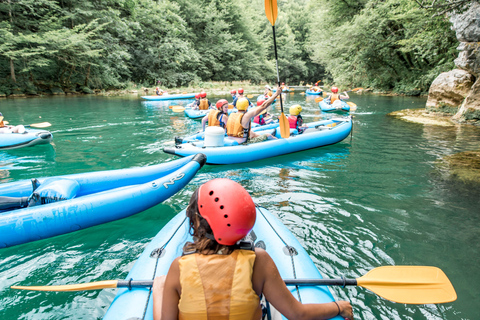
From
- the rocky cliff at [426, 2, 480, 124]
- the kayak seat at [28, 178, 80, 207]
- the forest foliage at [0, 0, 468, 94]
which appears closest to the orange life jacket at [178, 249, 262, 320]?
the kayak seat at [28, 178, 80, 207]

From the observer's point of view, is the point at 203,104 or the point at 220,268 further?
the point at 203,104

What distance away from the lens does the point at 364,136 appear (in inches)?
314

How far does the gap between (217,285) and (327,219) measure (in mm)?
2631

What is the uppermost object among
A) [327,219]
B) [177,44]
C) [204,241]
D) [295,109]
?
[177,44]


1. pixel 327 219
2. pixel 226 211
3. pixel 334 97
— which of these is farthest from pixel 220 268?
pixel 334 97

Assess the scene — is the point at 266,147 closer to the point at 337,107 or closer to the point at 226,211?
the point at 226,211

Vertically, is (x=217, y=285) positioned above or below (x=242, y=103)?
below

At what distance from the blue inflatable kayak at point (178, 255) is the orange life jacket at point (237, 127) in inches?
121

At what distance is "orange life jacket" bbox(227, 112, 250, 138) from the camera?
220 inches

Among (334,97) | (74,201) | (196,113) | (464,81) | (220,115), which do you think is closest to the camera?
(74,201)

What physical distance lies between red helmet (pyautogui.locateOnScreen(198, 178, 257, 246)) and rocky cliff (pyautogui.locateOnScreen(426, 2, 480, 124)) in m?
9.54

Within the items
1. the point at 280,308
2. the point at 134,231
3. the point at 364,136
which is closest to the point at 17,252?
the point at 134,231

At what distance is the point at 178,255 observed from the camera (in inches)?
80.7

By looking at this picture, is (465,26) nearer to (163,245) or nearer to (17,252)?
(163,245)
